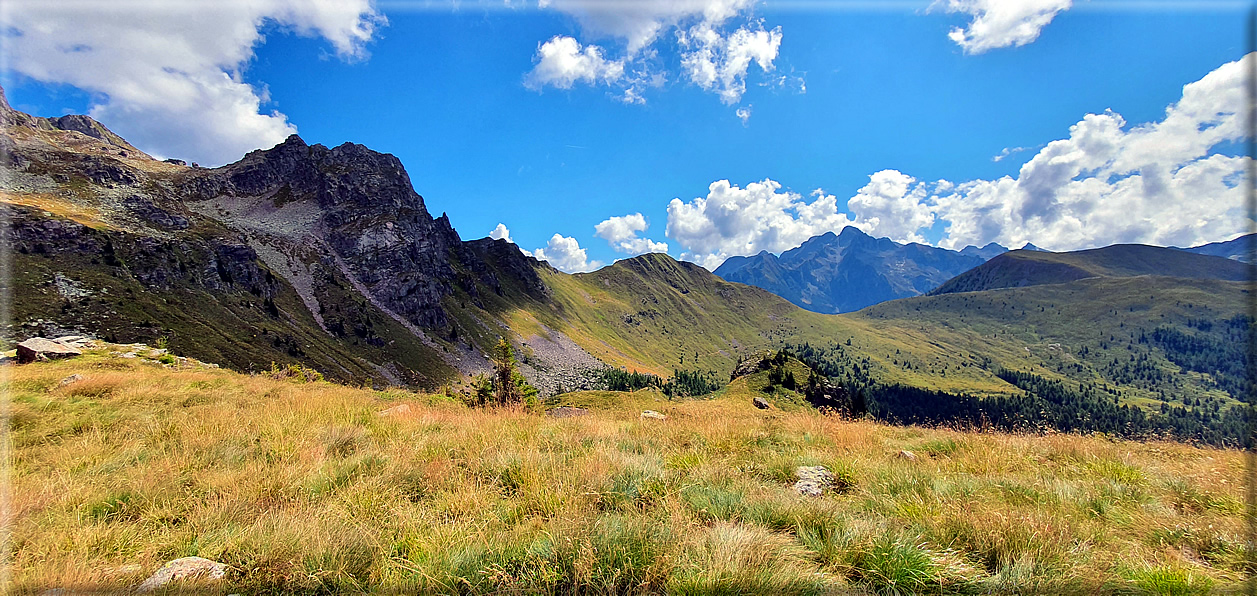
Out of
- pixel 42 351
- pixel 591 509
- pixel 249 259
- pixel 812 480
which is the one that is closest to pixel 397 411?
pixel 591 509

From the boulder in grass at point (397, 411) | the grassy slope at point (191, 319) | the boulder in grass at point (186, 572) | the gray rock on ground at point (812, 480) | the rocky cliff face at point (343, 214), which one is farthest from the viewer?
the rocky cliff face at point (343, 214)

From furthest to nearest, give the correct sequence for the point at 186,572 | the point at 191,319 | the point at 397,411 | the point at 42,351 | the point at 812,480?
the point at 191,319 < the point at 42,351 < the point at 397,411 < the point at 812,480 < the point at 186,572

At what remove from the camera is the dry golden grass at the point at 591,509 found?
371 centimetres

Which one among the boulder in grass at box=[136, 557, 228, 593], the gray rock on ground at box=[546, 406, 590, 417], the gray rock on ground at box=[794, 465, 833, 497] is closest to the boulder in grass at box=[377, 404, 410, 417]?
the gray rock on ground at box=[546, 406, 590, 417]

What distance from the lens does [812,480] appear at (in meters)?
6.48

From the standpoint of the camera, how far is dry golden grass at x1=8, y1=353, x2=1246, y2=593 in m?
3.71

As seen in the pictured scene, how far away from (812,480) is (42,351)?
102ft

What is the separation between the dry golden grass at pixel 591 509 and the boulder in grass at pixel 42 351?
1616cm

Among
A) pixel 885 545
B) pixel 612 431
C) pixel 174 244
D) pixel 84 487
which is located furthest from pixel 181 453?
pixel 174 244

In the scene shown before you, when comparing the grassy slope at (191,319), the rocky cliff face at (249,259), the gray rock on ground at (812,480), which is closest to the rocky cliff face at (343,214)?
the rocky cliff face at (249,259)

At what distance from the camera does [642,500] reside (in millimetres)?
5395

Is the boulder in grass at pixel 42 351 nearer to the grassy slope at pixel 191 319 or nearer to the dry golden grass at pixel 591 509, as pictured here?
the dry golden grass at pixel 591 509

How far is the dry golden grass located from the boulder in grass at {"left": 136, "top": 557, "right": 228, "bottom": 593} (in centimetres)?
16

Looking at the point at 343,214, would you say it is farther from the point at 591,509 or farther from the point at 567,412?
the point at 591,509
